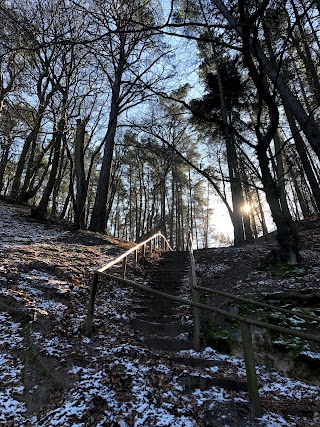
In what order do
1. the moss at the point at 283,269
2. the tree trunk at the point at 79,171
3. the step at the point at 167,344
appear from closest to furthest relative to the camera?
the step at the point at 167,344, the moss at the point at 283,269, the tree trunk at the point at 79,171

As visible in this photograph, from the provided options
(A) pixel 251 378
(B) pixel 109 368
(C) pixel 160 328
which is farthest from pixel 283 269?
(B) pixel 109 368

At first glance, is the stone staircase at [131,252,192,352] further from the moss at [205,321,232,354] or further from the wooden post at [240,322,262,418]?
the wooden post at [240,322,262,418]

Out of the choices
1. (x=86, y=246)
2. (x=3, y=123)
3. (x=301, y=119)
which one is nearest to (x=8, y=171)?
(x=3, y=123)

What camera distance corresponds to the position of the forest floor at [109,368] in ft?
9.07

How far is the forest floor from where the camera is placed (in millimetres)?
2764

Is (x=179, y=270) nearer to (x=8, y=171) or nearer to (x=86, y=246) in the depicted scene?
(x=86, y=246)

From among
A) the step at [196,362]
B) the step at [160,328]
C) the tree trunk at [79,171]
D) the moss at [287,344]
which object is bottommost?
the step at [196,362]

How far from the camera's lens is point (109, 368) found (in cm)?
344

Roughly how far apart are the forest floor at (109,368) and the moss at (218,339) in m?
0.12

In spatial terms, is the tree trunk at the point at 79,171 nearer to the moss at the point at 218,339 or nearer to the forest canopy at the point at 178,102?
the forest canopy at the point at 178,102

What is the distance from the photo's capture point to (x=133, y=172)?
2450 cm

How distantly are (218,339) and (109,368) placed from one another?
187cm

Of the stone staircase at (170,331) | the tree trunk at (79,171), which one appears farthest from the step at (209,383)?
the tree trunk at (79,171)

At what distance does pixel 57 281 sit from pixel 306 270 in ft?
18.0
